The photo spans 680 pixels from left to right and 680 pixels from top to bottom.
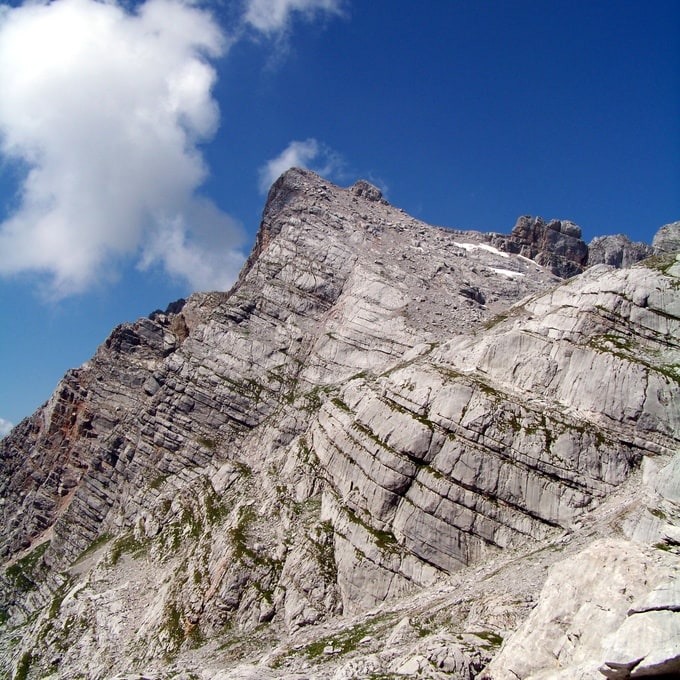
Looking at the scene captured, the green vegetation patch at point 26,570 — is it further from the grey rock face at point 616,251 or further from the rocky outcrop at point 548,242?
the grey rock face at point 616,251

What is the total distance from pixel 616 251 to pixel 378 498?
437ft

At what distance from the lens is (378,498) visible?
2368 inches

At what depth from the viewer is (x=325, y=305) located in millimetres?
112875

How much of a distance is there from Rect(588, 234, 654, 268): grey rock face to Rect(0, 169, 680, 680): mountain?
6095cm

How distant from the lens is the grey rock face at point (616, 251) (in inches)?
6334

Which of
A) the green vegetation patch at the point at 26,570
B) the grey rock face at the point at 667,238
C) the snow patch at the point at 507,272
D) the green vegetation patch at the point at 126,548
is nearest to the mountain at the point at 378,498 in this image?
the green vegetation patch at the point at 26,570

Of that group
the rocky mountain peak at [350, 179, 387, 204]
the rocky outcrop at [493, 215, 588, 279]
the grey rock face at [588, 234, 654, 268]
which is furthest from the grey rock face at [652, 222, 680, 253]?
the rocky mountain peak at [350, 179, 387, 204]

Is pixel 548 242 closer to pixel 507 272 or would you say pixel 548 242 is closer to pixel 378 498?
pixel 507 272

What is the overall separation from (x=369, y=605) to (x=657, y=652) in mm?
36158

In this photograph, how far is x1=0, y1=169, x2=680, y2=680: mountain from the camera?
35438 mm

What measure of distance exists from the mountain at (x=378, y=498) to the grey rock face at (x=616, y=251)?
200ft

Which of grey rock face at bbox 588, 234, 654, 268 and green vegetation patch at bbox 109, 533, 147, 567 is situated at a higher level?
grey rock face at bbox 588, 234, 654, 268

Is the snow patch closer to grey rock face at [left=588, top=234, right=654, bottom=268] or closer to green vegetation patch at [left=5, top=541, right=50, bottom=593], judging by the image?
grey rock face at [left=588, top=234, right=654, bottom=268]

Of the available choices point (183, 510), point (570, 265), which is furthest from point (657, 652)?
point (570, 265)
